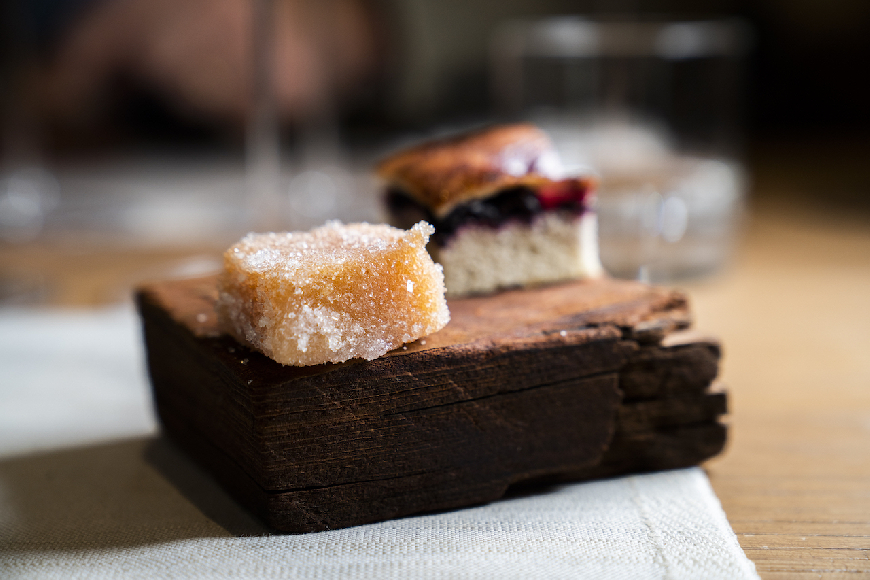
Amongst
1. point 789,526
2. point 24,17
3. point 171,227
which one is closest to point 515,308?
point 789,526

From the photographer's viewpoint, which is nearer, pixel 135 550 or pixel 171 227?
pixel 135 550

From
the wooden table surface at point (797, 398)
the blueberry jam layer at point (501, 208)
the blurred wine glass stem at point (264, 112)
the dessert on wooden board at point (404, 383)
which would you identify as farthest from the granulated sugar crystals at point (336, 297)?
the blurred wine glass stem at point (264, 112)

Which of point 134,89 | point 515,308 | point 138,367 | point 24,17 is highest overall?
point 24,17

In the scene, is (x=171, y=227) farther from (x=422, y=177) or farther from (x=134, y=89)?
(x=422, y=177)

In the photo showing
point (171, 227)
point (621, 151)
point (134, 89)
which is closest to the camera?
point (621, 151)

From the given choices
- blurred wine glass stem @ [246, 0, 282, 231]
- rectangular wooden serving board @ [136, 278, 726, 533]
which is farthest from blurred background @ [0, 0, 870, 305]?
rectangular wooden serving board @ [136, 278, 726, 533]

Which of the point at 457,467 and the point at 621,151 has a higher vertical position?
the point at 621,151

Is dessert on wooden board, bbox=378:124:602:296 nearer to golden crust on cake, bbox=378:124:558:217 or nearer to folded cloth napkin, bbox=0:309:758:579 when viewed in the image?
golden crust on cake, bbox=378:124:558:217
